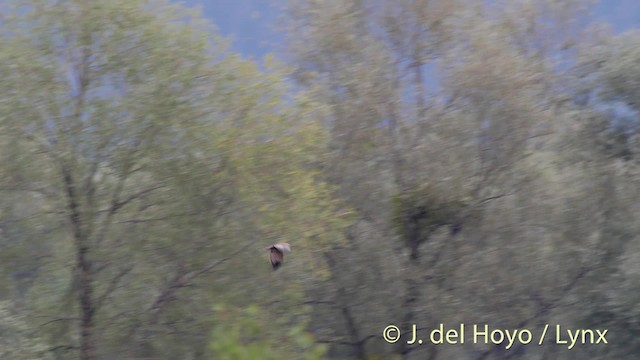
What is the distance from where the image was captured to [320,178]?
15461 millimetres

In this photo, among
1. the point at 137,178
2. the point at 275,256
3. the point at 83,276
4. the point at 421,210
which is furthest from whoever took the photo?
the point at 421,210

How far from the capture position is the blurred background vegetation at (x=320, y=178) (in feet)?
39.6

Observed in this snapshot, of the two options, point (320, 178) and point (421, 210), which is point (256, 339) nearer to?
point (320, 178)

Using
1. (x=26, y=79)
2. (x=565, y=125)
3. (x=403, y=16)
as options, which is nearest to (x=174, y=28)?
(x=26, y=79)

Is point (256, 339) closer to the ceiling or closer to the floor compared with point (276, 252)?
closer to the ceiling

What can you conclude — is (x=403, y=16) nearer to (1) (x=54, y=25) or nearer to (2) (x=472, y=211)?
(2) (x=472, y=211)

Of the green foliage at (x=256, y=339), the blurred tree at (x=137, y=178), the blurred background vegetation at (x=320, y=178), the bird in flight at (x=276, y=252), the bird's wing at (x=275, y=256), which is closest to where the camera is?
the green foliage at (x=256, y=339)

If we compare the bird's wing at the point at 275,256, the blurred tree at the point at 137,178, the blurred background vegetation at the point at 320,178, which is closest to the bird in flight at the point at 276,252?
the bird's wing at the point at 275,256

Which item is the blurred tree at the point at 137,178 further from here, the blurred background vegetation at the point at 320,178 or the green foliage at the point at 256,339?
the green foliage at the point at 256,339

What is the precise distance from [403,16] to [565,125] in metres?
3.79

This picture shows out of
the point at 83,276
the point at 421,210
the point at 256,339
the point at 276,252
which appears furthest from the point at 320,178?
the point at 256,339

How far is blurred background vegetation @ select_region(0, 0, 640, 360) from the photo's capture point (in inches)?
475

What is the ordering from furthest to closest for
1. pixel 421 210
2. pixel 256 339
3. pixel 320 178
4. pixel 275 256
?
pixel 421 210
pixel 320 178
pixel 275 256
pixel 256 339

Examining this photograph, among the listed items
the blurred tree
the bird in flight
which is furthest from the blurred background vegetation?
the bird in flight
